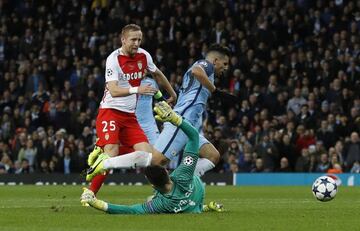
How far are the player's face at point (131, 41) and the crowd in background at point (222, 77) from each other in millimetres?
13359

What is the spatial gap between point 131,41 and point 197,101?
5.16ft

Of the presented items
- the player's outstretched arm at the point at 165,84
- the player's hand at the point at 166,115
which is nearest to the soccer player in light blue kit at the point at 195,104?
the player's outstretched arm at the point at 165,84

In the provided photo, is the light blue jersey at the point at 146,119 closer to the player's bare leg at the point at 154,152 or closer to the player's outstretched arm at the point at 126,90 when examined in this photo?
the player's bare leg at the point at 154,152

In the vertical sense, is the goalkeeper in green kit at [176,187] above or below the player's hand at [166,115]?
below

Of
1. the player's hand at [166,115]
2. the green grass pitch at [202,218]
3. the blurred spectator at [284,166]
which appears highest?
the player's hand at [166,115]

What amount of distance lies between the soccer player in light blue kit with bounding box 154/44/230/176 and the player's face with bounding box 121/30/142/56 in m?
1.09

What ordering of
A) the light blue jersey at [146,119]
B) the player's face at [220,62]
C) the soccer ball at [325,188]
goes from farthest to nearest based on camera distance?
the light blue jersey at [146,119] → the soccer ball at [325,188] → the player's face at [220,62]

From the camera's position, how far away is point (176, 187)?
12.6 meters

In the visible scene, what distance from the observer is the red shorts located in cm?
1488

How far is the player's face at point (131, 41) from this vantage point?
47.8 feet

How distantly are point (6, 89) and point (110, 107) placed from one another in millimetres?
19527

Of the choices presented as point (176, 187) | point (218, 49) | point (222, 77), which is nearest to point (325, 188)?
point (218, 49)

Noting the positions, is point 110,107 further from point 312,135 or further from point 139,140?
point 312,135

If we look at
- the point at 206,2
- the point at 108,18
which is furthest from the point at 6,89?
the point at 206,2
